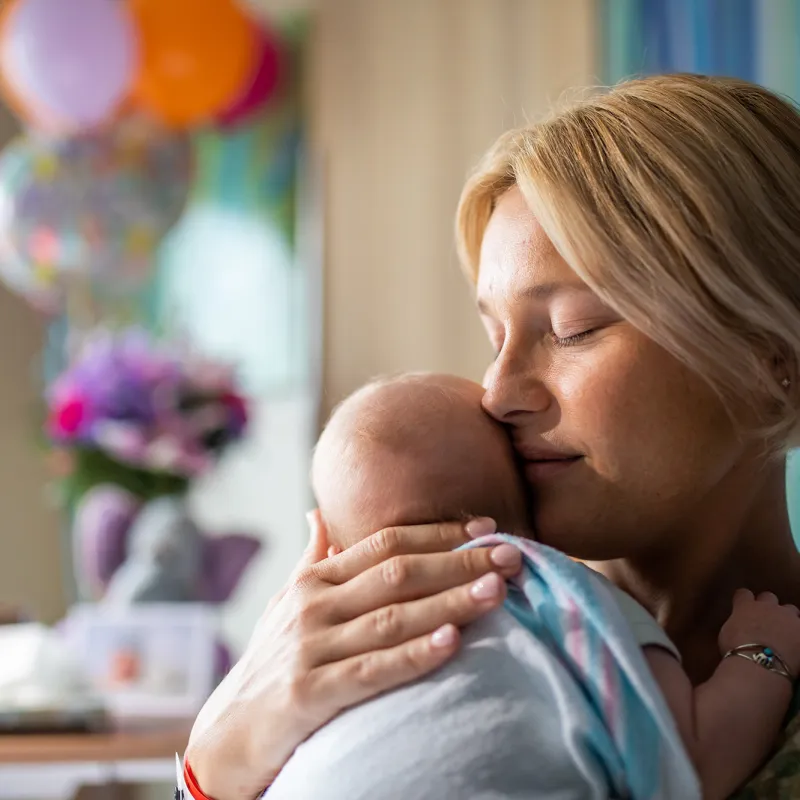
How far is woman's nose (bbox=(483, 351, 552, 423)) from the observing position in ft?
3.64

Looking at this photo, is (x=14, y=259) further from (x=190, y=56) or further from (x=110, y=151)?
(x=190, y=56)

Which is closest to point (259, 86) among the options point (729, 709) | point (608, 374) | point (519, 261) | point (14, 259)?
point (14, 259)

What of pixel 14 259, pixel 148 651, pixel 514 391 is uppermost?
→ pixel 514 391

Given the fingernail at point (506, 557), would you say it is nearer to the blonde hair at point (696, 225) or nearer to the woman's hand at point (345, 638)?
the woman's hand at point (345, 638)

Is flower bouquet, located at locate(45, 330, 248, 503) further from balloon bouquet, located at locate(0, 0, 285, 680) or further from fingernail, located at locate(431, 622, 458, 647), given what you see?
fingernail, located at locate(431, 622, 458, 647)

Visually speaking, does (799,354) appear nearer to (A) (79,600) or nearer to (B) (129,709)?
(B) (129,709)

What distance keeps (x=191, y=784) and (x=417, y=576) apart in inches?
13.4

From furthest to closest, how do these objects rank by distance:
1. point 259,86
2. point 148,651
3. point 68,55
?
1. point 259,86
2. point 68,55
3. point 148,651

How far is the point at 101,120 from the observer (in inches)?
139

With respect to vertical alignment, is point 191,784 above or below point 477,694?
below

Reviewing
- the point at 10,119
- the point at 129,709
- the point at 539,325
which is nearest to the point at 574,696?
the point at 539,325

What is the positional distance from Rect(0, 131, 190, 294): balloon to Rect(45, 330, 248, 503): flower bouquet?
2.23 ft

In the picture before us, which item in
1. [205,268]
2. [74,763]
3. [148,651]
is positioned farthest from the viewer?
[205,268]

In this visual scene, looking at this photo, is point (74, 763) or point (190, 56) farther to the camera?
point (190, 56)
